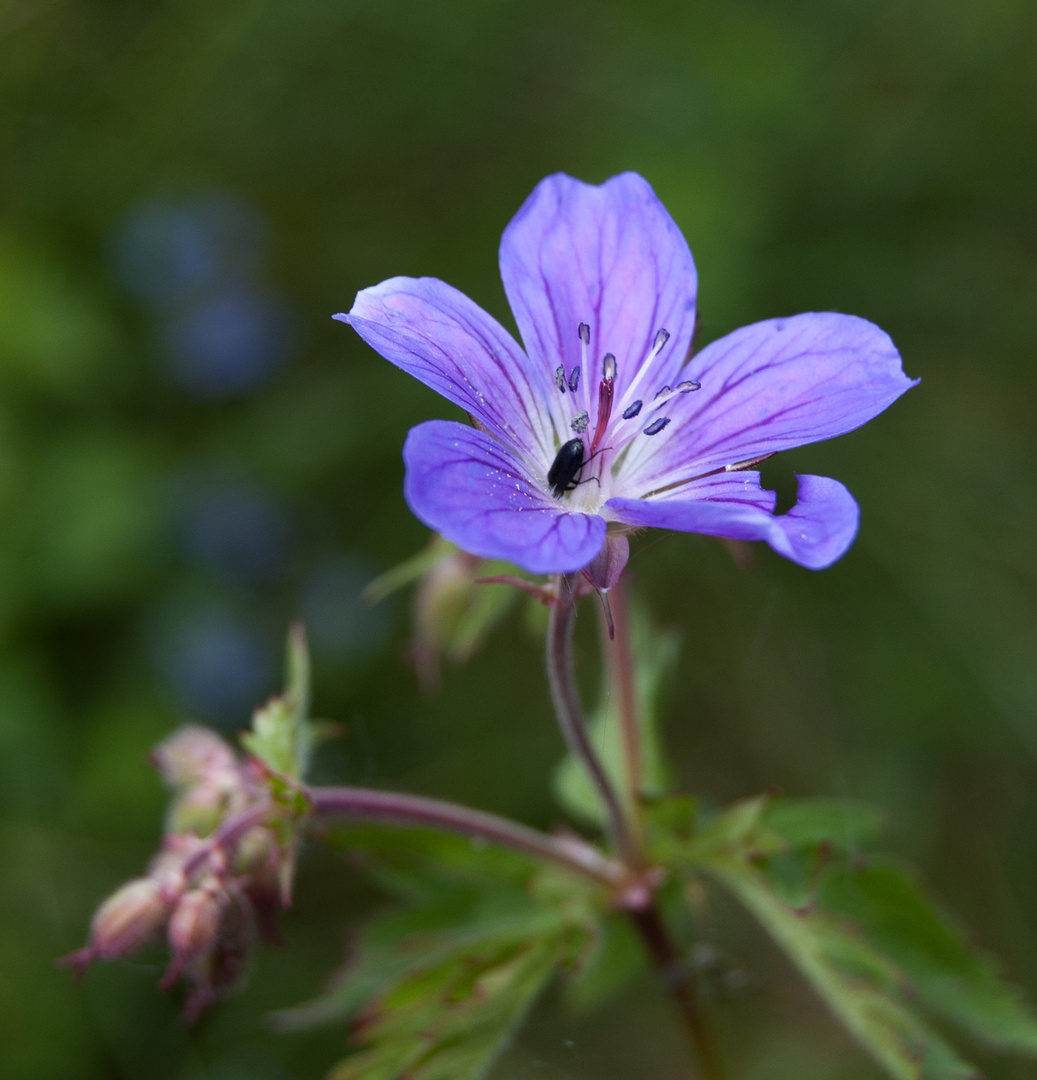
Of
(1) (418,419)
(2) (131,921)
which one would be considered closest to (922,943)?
(2) (131,921)

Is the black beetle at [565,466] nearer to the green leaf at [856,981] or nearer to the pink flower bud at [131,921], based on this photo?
the green leaf at [856,981]

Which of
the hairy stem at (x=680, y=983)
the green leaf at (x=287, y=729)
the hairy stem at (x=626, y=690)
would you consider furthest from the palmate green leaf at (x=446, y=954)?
the green leaf at (x=287, y=729)

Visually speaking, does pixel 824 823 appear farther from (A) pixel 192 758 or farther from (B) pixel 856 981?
(A) pixel 192 758

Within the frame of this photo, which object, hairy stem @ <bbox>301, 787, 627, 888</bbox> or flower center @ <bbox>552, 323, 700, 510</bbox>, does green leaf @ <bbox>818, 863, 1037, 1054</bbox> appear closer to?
hairy stem @ <bbox>301, 787, 627, 888</bbox>

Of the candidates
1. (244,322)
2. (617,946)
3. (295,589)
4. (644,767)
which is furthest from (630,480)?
(244,322)

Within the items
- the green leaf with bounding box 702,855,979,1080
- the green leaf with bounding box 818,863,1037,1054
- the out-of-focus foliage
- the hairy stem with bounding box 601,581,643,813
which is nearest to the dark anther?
the hairy stem with bounding box 601,581,643,813
